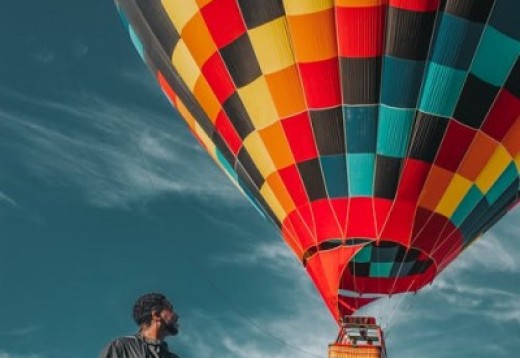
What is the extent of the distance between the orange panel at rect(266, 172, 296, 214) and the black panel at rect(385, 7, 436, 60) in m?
2.21

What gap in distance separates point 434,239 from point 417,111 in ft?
5.57

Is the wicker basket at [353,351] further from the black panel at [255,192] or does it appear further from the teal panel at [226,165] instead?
the teal panel at [226,165]

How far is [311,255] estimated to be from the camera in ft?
36.2

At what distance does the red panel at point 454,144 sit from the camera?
419 inches

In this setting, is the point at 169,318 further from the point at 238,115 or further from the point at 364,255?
the point at 238,115

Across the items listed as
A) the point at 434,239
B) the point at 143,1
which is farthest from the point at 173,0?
the point at 434,239

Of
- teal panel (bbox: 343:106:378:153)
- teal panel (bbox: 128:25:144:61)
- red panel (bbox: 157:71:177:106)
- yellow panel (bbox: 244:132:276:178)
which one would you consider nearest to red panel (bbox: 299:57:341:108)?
teal panel (bbox: 343:106:378:153)

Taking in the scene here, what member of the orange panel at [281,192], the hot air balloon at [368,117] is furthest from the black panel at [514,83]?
the orange panel at [281,192]

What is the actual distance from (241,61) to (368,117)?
182 cm

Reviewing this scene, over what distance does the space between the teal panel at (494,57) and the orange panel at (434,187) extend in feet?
4.22

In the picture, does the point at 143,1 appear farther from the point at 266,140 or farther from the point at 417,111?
the point at 417,111

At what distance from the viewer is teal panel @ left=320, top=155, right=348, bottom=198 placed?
35.3 ft

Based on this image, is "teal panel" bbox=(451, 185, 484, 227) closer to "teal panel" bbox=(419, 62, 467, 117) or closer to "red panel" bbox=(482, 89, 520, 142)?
"red panel" bbox=(482, 89, 520, 142)

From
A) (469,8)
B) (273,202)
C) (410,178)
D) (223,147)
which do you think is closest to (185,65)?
(223,147)
